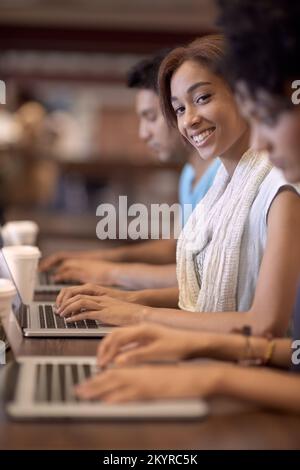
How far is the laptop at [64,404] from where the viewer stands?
1006mm

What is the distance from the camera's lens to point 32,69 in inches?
271

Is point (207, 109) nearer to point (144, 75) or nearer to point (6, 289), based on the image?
point (6, 289)

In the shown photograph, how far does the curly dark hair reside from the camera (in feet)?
3.59

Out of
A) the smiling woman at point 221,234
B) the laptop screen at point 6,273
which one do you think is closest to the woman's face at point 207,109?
the smiling woman at point 221,234

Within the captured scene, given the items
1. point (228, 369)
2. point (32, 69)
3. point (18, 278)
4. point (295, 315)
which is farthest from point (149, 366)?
point (32, 69)

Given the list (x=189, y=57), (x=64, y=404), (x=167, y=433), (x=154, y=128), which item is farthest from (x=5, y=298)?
(x=154, y=128)

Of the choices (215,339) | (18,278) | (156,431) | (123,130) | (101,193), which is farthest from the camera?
(123,130)

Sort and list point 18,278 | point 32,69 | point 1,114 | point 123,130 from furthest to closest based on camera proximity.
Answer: point 123,130, point 32,69, point 1,114, point 18,278

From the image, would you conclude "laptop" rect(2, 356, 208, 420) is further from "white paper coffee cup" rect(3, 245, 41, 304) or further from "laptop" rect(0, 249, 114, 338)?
"white paper coffee cup" rect(3, 245, 41, 304)

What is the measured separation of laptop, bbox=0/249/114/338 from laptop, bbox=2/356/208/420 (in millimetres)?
272

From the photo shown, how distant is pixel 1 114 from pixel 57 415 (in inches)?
198

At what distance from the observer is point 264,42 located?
1.12 m

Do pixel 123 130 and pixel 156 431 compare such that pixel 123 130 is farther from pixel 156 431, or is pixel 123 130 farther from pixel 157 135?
pixel 156 431

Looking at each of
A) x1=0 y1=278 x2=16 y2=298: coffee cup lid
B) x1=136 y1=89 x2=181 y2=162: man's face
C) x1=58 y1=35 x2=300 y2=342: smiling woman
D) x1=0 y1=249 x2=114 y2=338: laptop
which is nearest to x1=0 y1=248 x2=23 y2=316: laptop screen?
x1=0 y1=249 x2=114 y2=338: laptop
